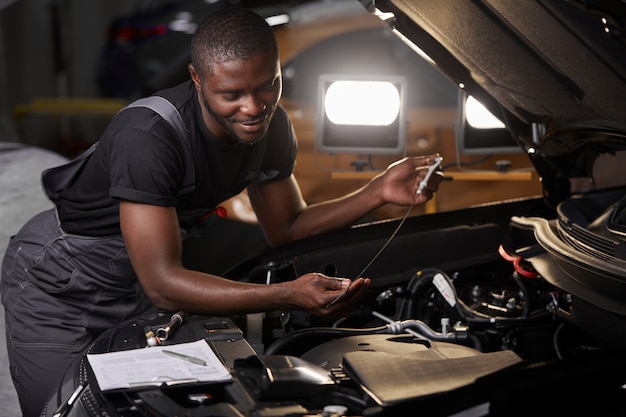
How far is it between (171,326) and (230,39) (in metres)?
0.73

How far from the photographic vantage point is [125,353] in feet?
6.72

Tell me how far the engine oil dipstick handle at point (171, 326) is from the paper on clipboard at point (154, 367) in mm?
85

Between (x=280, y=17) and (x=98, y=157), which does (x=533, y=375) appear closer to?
(x=98, y=157)

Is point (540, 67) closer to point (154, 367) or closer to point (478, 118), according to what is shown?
point (154, 367)

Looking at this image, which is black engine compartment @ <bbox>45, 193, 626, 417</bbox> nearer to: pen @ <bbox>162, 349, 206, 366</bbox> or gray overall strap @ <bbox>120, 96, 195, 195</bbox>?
pen @ <bbox>162, 349, 206, 366</bbox>

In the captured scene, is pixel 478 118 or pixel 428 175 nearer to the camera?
pixel 428 175

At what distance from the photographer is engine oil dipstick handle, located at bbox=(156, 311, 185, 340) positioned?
217 cm

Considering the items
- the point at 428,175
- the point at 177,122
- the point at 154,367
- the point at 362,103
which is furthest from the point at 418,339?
the point at 362,103

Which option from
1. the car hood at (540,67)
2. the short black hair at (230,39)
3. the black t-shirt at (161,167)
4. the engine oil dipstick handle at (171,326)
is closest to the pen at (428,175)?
the car hood at (540,67)

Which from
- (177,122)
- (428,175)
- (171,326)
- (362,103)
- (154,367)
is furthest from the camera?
(362,103)

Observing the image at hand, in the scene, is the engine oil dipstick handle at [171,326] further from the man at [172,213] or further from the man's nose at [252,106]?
the man's nose at [252,106]

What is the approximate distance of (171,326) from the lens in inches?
87.0

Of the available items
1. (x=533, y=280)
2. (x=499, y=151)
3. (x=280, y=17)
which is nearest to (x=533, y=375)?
(x=533, y=280)

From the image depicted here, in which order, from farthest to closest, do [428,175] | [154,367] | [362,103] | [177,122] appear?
[362,103] → [428,175] → [177,122] → [154,367]
